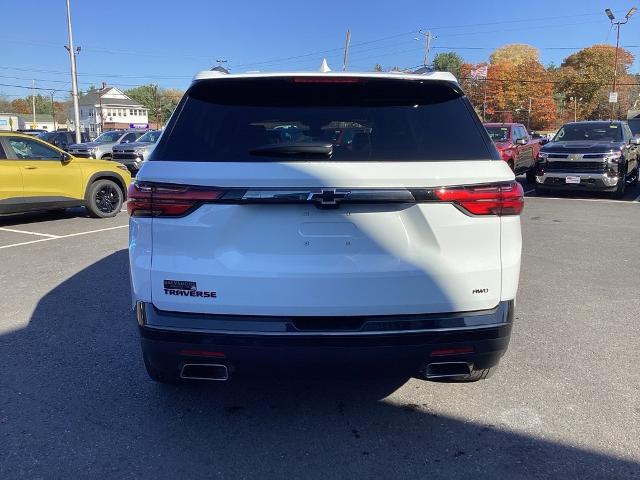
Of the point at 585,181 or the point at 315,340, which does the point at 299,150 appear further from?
the point at 585,181

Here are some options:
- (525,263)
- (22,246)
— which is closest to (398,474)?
(525,263)

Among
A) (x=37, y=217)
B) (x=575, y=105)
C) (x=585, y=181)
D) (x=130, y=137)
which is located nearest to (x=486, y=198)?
(x=37, y=217)

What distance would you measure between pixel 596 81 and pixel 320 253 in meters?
101

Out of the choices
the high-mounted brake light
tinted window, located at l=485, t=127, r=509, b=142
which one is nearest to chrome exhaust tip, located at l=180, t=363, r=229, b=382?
the high-mounted brake light

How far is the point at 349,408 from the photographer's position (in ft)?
11.3

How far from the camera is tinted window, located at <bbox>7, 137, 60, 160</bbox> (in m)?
9.80

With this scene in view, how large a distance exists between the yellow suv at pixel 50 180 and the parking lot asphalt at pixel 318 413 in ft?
16.5

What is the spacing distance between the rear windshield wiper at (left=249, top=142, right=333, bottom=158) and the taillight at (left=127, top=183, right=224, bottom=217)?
0.30 meters

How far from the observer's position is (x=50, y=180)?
10102 millimetres

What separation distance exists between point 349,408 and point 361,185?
1.55m

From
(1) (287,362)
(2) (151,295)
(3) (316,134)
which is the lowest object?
(1) (287,362)

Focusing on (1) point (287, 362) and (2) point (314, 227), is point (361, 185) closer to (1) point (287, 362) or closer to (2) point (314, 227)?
(2) point (314, 227)

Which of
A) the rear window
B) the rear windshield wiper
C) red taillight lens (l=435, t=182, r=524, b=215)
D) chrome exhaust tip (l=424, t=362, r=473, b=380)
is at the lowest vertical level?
chrome exhaust tip (l=424, t=362, r=473, b=380)

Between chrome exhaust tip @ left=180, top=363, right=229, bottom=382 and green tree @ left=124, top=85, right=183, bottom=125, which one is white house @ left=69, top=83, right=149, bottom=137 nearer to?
green tree @ left=124, top=85, right=183, bottom=125
